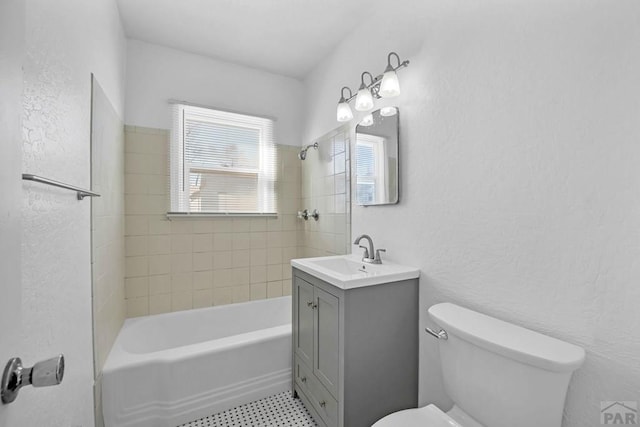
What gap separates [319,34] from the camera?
7.11 feet

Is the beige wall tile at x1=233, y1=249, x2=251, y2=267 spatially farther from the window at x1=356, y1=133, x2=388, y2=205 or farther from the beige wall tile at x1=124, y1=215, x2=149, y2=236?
the window at x1=356, y1=133, x2=388, y2=205

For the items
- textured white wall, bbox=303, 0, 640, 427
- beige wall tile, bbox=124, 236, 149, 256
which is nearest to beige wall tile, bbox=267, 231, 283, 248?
beige wall tile, bbox=124, 236, 149, 256

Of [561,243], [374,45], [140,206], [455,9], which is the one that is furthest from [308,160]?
[561,243]

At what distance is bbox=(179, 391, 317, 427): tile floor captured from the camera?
165 centimetres

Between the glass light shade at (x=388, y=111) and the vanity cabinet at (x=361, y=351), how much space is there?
99 cm

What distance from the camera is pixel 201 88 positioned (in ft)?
8.11

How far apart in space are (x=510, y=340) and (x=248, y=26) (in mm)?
2460

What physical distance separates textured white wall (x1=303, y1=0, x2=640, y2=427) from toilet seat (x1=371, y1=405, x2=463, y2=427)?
0.40 m

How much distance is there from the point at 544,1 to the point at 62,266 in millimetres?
1985

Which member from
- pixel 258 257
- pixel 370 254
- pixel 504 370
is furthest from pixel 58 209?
pixel 258 257

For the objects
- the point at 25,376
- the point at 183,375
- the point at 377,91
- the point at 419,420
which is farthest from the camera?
the point at 377,91

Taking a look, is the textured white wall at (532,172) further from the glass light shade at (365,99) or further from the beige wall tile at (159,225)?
the beige wall tile at (159,225)

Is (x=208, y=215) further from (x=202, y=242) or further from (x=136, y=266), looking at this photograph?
(x=136, y=266)

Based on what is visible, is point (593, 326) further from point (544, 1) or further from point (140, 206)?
point (140, 206)
